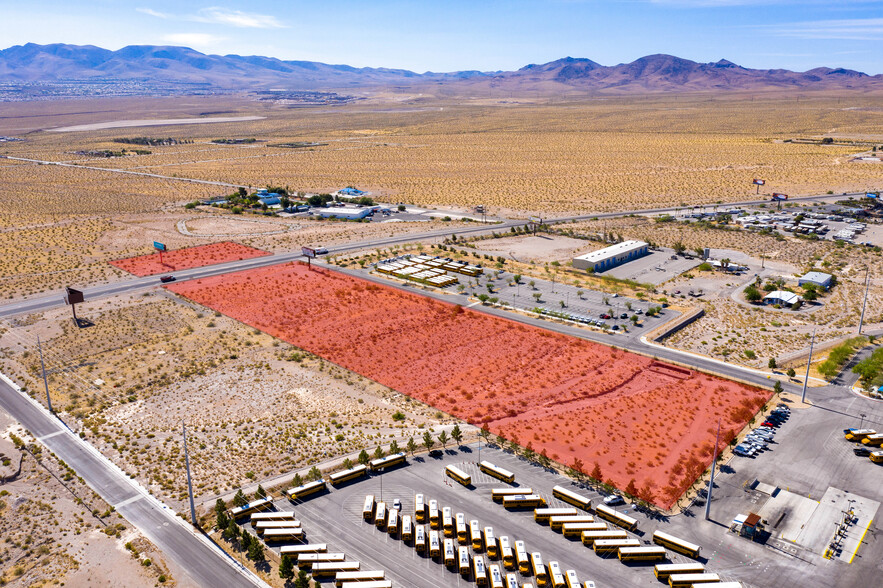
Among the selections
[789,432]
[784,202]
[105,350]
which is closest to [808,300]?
[789,432]


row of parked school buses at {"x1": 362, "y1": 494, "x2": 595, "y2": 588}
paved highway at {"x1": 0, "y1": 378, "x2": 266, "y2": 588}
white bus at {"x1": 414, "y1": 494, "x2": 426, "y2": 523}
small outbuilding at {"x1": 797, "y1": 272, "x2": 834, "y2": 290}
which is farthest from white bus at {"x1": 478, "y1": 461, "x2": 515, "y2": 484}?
small outbuilding at {"x1": 797, "y1": 272, "x2": 834, "y2": 290}

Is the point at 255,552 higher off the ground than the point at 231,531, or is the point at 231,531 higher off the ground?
the point at 231,531

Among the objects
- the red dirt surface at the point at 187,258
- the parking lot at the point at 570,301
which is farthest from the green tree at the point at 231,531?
the red dirt surface at the point at 187,258

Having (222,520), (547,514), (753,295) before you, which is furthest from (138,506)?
(753,295)

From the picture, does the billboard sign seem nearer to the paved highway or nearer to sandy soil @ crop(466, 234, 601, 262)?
the paved highway

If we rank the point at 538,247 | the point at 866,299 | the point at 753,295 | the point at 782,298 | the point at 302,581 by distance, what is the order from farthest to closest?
the point at 538,247 < the point at 866,299 < the point at 753,295 < the point at 782,298 < the point at 302,581

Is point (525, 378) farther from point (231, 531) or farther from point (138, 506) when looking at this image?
point (138, 506)

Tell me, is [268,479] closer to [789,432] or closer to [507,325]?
[507,325]
